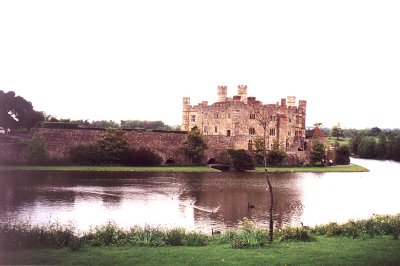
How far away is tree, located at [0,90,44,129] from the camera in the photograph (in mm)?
50906

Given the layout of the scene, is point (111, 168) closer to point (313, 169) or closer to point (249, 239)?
point (313, 169)

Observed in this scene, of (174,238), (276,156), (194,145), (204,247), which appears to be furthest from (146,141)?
(204,247)

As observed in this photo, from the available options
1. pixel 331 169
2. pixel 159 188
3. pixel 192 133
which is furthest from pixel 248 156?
pixel 159 188

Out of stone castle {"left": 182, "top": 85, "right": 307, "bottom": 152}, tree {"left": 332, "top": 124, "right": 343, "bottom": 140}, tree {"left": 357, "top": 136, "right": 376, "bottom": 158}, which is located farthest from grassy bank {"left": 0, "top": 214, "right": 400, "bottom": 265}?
tree {"left": 332, "top": 124, "right": 343, "bottom": 140}

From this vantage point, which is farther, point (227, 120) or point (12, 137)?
point (227, 120)

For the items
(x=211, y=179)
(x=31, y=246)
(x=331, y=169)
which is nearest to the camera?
(x=31, y=246)

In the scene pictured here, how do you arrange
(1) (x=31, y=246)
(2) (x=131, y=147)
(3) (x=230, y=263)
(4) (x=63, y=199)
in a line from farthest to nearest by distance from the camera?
1. (2) (x=131, y=147)
2. (4) (x=63, y=199)
3. (1) (x=31, y=246)
4. (3) (x=230, y=263)

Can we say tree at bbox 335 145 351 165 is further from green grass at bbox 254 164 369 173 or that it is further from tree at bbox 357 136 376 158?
tree at bbox 357 136 376 158

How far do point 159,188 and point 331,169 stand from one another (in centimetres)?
3261

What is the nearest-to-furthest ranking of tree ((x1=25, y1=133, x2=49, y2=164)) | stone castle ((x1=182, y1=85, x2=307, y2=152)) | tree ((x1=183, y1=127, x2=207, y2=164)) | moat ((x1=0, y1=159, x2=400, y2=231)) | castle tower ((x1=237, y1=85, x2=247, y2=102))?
moat ((x1=0, y1=159, x2=400, y2=231)) < tree ((x1=25, y1=133, x2=49, y2=164)) < tree ((x1=183, y1=127, x2=207, y2=164)) < stone castle ((x1=182, y1=85, x2=307, y2=152)) < castle tower ((x1=237, y1=85, x2=247, y2=102))

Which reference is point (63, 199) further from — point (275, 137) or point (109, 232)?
point (275, 137)

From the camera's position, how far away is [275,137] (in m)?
65.8

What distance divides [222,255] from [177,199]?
16.8 meters

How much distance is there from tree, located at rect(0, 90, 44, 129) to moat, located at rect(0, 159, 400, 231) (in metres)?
14.1
